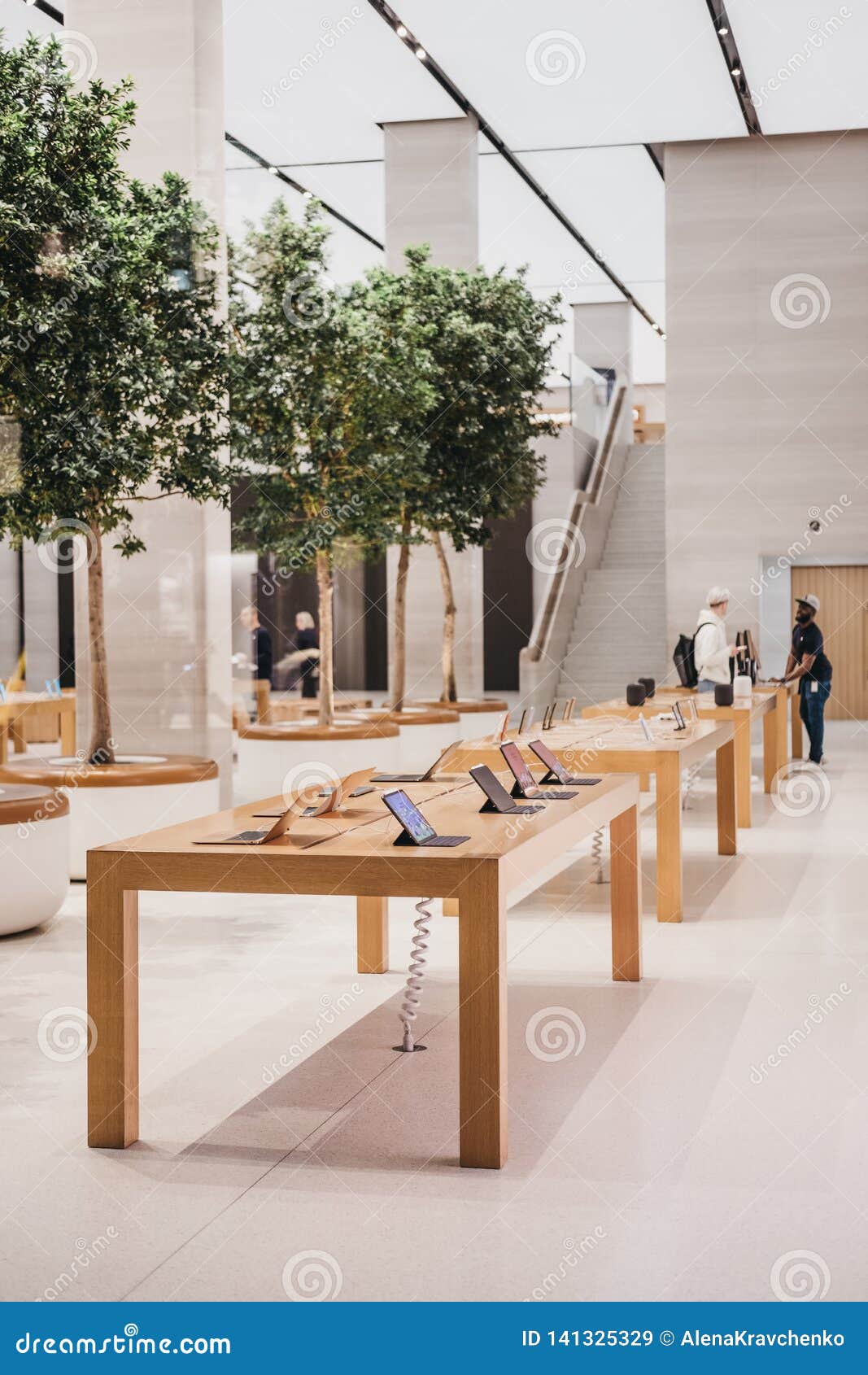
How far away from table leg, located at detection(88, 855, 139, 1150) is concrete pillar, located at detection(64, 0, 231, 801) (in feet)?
18.2

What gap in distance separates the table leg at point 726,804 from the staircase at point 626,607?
870cm

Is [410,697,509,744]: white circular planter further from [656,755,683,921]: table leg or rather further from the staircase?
[656,755,683,921]: table leg

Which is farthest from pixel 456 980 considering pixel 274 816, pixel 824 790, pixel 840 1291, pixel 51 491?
pixel 824 790

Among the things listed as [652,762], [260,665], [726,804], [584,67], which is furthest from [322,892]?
[584,67]

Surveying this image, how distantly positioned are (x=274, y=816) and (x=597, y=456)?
16.2 m

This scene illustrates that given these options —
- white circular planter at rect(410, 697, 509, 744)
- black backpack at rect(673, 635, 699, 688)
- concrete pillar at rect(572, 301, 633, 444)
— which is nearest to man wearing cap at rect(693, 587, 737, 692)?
black backpack at rect(673, 635, 699, 688)

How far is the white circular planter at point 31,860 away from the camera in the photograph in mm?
6141

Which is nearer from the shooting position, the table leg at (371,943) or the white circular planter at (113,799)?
the table leg at (371,943)

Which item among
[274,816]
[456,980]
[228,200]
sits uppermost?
[228,200]

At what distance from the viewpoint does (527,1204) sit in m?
3.28

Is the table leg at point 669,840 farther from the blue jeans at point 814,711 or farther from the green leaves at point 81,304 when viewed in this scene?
the blue jeans at point 814,711

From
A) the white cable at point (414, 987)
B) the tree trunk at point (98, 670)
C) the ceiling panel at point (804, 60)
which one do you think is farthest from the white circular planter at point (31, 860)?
the ceiling panel at point (804, 60)

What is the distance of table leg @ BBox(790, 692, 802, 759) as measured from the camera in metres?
13.8
